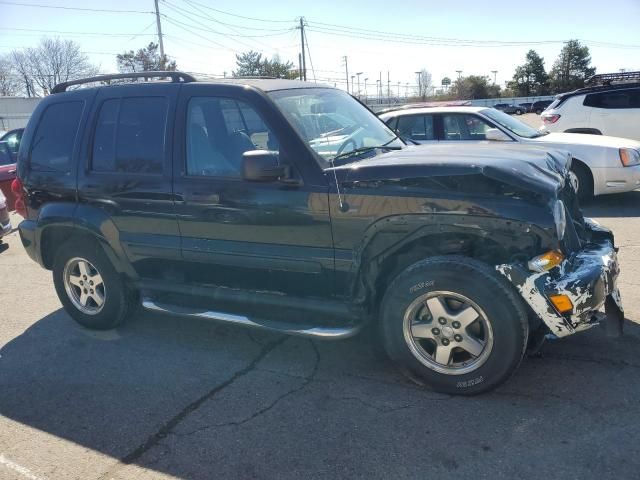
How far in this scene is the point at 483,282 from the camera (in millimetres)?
3232

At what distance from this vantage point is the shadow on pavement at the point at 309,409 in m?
2.91

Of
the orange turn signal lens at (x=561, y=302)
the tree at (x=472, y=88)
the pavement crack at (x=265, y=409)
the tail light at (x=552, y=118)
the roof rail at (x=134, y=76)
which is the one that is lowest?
the pavement crack at (x=265, y=409)

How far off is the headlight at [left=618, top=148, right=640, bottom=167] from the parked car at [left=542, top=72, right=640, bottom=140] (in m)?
3.25

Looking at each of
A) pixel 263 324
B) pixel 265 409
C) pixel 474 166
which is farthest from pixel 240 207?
pixel 474 166

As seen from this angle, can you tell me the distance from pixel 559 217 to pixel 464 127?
549 cm

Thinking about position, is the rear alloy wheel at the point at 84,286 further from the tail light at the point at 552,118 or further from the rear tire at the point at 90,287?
the tail light at the point at 552,118

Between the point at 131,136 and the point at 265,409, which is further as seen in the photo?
the point at 131,136

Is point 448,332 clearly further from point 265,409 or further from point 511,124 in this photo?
point 511,124

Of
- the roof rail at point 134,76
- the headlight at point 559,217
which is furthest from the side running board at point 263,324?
the roof rail at point 134,76

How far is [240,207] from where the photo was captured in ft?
12.7

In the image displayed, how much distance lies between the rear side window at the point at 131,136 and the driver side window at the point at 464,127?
536cm

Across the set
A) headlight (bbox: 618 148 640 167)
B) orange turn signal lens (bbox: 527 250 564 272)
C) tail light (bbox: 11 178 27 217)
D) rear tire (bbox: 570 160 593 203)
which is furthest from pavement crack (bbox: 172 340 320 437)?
headlight (bbox: 618 148 640 167)

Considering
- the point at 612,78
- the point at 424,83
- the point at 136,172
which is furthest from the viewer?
the point at 424,83

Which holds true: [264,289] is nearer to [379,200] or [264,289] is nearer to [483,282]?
[379,200]
